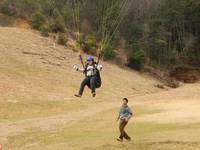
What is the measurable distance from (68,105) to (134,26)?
1292 inches

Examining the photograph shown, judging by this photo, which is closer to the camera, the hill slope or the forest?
the hill slope

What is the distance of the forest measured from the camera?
71.8m

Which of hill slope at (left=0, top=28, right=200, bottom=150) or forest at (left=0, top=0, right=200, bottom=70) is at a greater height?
forest at (left=0, top=0, right=200, bottom=70)

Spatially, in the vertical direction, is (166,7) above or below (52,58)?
above

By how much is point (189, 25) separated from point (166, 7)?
598 centimetres

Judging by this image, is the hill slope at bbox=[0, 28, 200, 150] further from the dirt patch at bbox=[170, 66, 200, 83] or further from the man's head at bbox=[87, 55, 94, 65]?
the dirt patch at bbox=[170, 66, 200, 83]

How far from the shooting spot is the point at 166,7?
255 ft

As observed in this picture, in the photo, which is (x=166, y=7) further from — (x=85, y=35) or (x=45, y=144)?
(x=45, y=144)

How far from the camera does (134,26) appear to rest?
7612cm

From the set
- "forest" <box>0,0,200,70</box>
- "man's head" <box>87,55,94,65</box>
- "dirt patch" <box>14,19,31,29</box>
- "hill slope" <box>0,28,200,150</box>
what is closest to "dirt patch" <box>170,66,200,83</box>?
"forest" <box>0,0,200,70</box>

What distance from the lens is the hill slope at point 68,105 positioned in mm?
28056

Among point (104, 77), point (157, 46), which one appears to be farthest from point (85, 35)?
point (104, 77)

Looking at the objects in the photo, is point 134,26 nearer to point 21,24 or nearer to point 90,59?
point 21,24

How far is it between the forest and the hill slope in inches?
134
